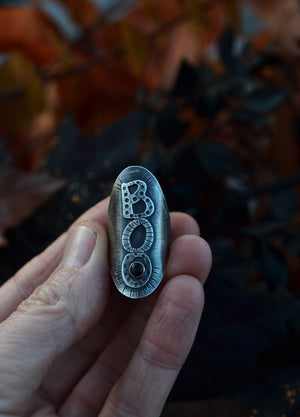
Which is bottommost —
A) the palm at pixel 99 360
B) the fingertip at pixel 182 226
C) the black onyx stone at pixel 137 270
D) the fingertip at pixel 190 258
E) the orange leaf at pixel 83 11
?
the palm at pixel 99 360

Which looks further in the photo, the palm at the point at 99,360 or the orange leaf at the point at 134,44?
the orange leaf at the point at 134,44

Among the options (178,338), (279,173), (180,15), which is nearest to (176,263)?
(178,338)

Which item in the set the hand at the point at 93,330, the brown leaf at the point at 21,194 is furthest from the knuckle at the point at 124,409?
the brown leaf at the point at 21,194

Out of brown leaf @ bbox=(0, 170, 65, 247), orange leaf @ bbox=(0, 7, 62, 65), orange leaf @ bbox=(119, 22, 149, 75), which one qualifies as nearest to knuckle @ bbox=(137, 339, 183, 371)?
brown leaf @ bbox=(0, 170, 65, 247)

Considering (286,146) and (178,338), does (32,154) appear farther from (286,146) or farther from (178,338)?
(178,338)

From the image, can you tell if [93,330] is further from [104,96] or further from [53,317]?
[104,96]

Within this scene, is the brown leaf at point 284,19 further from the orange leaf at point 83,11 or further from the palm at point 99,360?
the palm at point 99,360

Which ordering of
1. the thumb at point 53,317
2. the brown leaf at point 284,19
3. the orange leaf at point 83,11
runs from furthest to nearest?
the orange leaf at point 83,11 → the brown leaf at point 284,19 → the thumb at point 53,317
